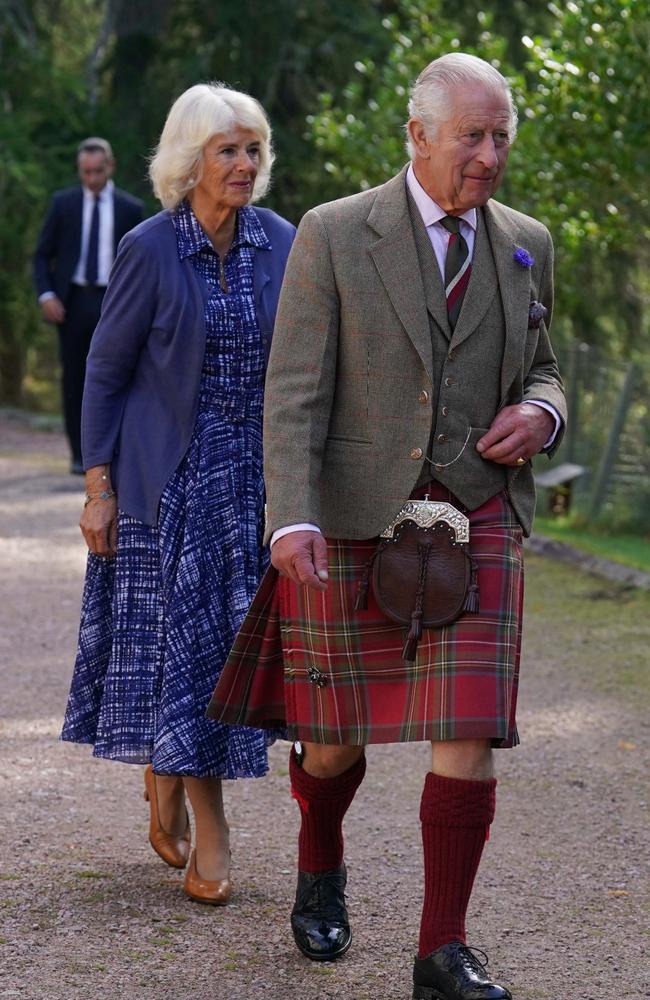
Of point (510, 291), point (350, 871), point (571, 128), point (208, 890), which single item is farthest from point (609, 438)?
point (510, 291)

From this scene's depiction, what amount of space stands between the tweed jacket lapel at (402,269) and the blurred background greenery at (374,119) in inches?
233

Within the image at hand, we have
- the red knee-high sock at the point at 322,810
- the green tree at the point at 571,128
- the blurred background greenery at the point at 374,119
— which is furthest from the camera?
the blurred background greenery at the point at 374,119

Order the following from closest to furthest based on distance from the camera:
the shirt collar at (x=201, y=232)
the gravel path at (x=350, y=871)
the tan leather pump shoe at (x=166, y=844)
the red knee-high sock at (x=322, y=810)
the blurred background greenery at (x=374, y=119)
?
the gravel path at (x=350, y=871)
the red knee-high sock at (x=322, y=810)
the shirt collar at (x=201, y=232)
the tan leather pump shoe at (x=166, y=844)
the blurred background greenery at (x=374, y=119)

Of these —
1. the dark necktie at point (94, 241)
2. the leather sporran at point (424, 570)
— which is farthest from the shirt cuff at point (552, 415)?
the dark necktie at point (94, 241)

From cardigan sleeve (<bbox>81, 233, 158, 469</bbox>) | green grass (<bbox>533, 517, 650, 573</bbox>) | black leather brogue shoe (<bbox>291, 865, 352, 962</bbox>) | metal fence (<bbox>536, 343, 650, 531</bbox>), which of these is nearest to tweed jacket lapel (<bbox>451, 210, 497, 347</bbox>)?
cardigan sleeve (<bbox>81, 233, 158, 469</bbox>)

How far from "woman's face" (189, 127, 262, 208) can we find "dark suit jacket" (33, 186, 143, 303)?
7854mm

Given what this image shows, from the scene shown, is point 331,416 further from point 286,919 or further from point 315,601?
point 286,919

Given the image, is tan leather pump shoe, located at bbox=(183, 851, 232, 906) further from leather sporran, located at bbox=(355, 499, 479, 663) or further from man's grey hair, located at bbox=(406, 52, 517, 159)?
man's grey hair, located at bbox=(406, 52, 517, 159)

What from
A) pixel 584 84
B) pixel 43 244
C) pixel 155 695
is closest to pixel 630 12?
pixel 584 84

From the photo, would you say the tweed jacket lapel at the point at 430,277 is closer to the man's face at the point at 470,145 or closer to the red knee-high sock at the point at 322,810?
the man's face at the point at 470,145

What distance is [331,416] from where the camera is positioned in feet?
11.8

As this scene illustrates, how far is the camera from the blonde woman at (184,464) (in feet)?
13.8

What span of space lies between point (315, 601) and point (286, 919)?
2.99 ft

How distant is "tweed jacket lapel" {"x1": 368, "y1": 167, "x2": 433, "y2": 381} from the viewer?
3477 mm
